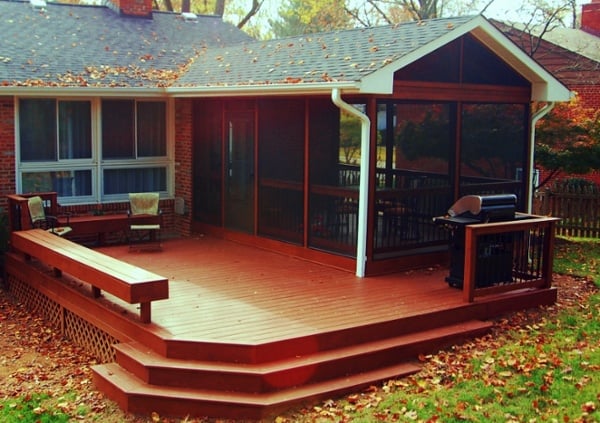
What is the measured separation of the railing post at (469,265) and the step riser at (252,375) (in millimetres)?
1637

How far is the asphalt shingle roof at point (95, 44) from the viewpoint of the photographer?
1271 centimetres

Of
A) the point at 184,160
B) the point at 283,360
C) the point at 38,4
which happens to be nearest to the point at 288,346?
the point at 283,360

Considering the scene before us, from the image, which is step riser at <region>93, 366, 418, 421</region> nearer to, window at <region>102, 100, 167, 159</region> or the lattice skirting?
the lattice skirting

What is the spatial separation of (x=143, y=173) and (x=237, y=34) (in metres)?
4.97

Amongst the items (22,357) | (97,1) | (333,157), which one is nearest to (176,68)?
(333,157)

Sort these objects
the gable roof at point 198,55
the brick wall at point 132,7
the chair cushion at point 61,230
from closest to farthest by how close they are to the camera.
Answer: the gable roof at point 198,55
the chair cushion at point 61,230
the brick wall at point 132,7

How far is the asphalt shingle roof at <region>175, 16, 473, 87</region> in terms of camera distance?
32.3 ft

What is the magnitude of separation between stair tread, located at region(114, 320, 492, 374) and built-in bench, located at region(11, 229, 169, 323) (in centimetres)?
48

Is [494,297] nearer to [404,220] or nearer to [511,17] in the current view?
[404,220]

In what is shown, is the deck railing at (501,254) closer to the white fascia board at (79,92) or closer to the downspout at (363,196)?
the downspout at (363,196)

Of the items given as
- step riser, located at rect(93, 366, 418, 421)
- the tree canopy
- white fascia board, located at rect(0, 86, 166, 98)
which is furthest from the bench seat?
the tree canopy

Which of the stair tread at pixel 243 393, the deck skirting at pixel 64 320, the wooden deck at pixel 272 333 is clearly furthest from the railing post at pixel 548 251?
the deck skirting at pixel 64 320

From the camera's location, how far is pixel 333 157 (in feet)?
36.3

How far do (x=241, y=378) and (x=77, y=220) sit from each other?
245 inches
